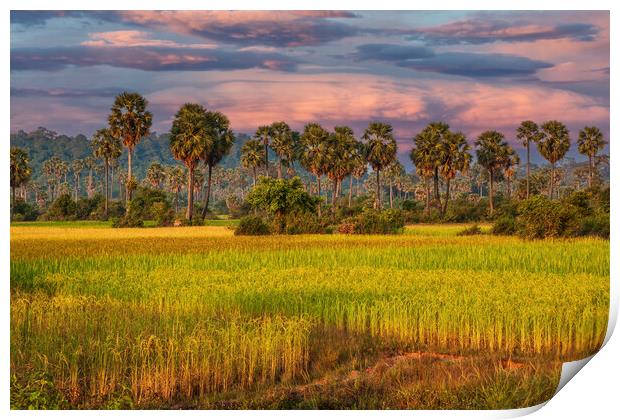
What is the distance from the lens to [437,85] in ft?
40.2

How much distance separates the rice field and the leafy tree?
755 cm

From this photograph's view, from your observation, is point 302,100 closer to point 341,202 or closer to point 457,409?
point 457,409

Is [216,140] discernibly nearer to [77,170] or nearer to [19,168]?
[77,170]

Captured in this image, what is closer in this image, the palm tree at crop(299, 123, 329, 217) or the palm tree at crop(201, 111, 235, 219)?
the palm tree at crop(201, 111, 235, 219)

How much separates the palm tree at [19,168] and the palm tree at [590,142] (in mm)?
9235

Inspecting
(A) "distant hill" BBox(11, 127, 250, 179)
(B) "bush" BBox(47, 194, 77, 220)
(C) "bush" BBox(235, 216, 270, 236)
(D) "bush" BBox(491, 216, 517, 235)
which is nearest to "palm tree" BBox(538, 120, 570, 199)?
(D) "bush" BBox(491, 216, 517, 235)

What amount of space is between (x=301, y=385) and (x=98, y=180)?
1174cm

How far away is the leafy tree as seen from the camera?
21348 mm

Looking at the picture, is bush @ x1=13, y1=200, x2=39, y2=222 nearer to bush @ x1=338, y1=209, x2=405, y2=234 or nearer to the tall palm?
the tall palm

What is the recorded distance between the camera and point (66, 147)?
523 inches

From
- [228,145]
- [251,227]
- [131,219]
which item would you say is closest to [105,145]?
[228,145]

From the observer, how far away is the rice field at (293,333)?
823 cm

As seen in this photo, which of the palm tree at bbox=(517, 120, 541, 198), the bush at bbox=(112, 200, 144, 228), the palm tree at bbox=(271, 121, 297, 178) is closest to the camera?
the palm tree at bbox=(517, 120, 541, 198)

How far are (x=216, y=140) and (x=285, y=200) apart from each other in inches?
227
